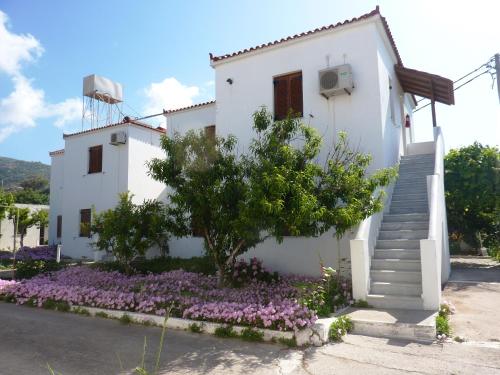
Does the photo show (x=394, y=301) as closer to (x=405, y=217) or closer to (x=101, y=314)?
(x=405, y=217)

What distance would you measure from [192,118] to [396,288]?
1032 cm

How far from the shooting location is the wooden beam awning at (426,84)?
12.0 meters

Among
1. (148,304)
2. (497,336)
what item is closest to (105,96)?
(148,304)

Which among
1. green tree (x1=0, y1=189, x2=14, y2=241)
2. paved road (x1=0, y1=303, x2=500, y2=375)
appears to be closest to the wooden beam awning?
paved road (x1=0, y1=303, x2=500, y2=375)

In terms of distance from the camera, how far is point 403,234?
862cm

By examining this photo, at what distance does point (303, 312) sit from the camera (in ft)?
19.9

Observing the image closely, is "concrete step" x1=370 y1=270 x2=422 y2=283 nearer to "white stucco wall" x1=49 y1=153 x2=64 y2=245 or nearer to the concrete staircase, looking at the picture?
the concrete staircase

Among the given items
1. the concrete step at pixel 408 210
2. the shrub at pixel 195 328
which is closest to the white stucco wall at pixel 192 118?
the concrete step at pixel 408 210

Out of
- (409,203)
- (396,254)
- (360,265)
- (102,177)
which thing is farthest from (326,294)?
(102,177)

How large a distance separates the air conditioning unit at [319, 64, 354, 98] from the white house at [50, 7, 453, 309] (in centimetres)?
3

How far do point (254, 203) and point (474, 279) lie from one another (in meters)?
8.36

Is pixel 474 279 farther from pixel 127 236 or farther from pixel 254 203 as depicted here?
pixel 127 236

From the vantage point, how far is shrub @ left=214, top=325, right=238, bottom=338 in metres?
6.19

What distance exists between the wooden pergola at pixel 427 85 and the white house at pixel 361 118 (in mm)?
38
